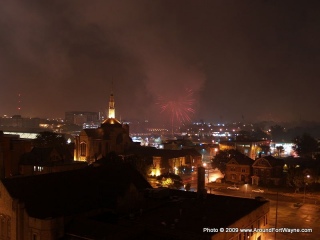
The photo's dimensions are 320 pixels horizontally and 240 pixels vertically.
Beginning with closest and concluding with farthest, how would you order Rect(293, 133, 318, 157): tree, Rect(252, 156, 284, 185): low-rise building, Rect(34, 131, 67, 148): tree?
1. Rect(252, 156, 284, 185): low-rise building
2. Rect(34, 131, 67, 148): tree
3. Rect(293, 133, 318, 157): tree

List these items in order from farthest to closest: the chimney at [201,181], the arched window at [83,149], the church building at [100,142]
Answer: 1. the arched window at [83,149]
2. the church building at [100,142]
3. the chimney at [201,181]

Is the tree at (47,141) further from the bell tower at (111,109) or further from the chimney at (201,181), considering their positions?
the chimney at (201,181)

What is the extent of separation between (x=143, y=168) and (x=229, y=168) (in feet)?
57.5

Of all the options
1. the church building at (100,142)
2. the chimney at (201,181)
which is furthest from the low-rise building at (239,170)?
the chimney at (201,181)

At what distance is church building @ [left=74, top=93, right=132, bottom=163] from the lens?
9294 cm

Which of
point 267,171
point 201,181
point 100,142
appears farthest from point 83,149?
point 201,181

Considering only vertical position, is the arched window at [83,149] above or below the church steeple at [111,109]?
below

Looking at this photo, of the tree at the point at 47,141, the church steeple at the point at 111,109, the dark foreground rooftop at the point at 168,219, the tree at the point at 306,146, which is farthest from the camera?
the tree at the point at 306,146

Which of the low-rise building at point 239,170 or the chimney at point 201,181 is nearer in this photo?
the chimney at point 201,181

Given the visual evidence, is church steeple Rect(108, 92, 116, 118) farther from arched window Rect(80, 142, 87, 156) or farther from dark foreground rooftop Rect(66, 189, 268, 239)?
dark foreground rooftop Rect(66, 189, 268, 239)

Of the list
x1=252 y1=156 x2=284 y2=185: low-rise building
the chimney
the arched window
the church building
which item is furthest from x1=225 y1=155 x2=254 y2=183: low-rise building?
the arched window

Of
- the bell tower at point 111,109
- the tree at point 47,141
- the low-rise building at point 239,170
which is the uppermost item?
the bell tower at point 111,109

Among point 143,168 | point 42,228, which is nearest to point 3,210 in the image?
point 42,228

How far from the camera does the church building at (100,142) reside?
92.9 m
